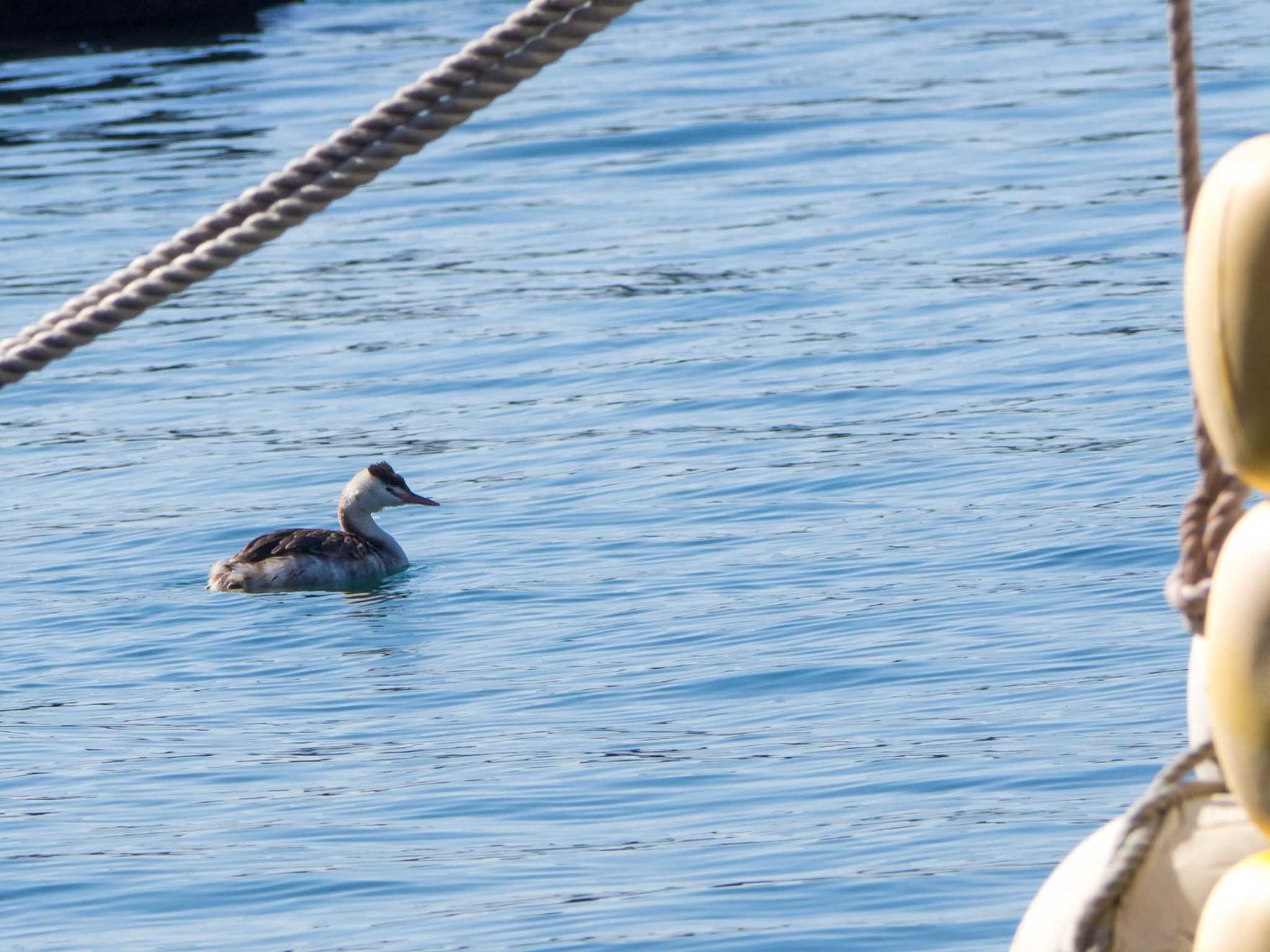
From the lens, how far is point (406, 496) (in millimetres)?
12102

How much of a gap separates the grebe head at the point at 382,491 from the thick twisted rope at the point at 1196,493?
9.46 metres

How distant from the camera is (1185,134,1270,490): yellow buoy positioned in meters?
2.36

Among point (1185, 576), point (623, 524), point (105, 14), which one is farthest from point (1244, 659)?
point (105, 14)

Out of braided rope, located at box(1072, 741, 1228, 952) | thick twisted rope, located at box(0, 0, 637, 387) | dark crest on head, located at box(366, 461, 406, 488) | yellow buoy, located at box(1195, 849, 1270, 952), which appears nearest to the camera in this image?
yellow buoy, located at box(1195, 849, 1270, 952)

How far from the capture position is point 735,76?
88.6ft

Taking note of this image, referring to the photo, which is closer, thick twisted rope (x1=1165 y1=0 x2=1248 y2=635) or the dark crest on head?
thick twisted rope (x1=1165 y1=0 x2=1248 y2=635)

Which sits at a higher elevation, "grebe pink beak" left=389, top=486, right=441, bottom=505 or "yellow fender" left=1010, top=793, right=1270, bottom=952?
"yellow fender" left=1010, top=793, right=1270, bottom=952

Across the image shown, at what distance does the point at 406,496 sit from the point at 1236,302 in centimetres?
986

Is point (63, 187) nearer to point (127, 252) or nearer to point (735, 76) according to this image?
point (127, 252)

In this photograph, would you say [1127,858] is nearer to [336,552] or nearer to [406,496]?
[336,552]

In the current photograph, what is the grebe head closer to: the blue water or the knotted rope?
the blue water

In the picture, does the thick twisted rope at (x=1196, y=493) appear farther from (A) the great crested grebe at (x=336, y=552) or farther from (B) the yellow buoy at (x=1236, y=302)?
(A) the great crested grebe at (x=336, y=552)

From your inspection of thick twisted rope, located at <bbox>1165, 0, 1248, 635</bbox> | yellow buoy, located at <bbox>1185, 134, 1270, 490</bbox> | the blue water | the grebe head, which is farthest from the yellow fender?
the grebe head

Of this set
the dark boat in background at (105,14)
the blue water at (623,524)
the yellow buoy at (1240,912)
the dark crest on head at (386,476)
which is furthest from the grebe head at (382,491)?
the dark boat in background at (105,14)
